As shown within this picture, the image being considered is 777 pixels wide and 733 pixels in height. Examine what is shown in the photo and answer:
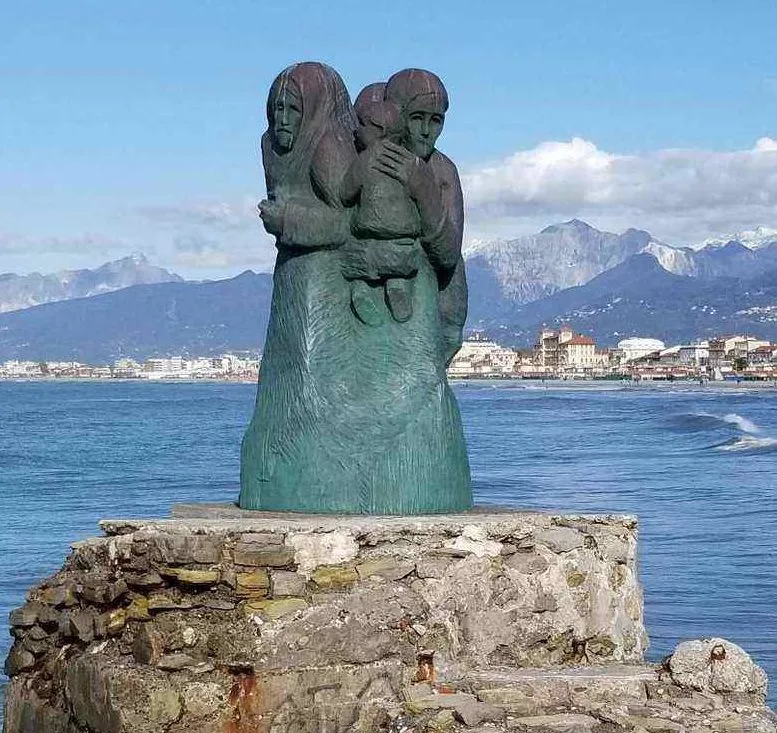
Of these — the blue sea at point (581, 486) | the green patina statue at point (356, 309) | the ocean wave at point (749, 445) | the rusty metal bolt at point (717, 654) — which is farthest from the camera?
the ocean wave at point (749, 445)

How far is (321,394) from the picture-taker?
7.36m

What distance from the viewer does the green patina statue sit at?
7.34 m

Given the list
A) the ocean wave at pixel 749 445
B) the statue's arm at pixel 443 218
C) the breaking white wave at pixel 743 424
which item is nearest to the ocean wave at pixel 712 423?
the breaking white wave at pixel 743 424

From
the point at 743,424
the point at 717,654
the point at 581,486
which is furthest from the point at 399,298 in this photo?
the point at 743,424

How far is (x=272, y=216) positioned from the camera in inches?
295

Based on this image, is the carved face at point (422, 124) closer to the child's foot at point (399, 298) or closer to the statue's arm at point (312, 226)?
the statue's arm at point (312, 226)

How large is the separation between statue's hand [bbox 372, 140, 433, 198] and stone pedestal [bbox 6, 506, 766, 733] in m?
1.57

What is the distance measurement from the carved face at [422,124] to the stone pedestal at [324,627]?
1801mm

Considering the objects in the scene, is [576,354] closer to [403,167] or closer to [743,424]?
[743,424]

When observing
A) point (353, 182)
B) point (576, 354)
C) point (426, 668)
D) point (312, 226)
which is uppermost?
point (576, 354)

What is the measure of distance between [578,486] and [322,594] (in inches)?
926

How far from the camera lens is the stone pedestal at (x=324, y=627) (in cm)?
631

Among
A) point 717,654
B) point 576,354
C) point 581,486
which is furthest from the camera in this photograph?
point 576,354

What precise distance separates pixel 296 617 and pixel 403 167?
2210 mm
